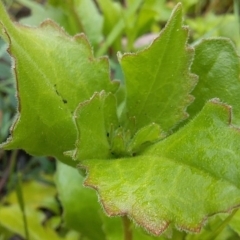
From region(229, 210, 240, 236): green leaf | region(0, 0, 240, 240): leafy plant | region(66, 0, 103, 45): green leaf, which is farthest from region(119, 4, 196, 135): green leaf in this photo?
region(66, 0, 103, 45): green leaf

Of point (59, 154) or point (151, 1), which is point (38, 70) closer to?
point (59, 154)

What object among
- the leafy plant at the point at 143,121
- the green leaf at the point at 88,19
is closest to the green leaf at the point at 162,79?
the leafy plant at the point at 143,121

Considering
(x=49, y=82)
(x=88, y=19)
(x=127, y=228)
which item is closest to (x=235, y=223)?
(x=127, y=228)

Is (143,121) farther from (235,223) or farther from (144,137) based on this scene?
(235,223)

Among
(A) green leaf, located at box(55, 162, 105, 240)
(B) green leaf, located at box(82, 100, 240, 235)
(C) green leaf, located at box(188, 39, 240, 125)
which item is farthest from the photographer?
(A) green leaf, located at box(55, 162, 105, 240)

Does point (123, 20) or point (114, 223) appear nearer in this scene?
point (114, 223)

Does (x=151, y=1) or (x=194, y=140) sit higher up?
(x=194, y=140)

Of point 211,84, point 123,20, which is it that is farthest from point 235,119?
point 123,20

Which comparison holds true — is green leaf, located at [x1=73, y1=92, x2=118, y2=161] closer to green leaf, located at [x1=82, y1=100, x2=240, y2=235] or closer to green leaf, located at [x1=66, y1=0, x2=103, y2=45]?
green leaf, located at [x1=82, y1=100, x2=240, y2=235]
